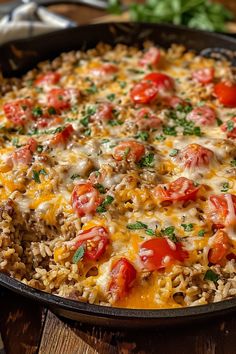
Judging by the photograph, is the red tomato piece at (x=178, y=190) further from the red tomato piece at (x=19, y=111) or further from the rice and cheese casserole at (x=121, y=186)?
the red tomato piece at (x=19, y=111)

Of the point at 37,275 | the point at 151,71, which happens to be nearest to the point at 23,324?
the point at 37,275

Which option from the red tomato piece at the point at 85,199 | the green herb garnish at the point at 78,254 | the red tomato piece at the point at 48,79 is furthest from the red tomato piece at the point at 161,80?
the green herb garnish at the point at 78,254

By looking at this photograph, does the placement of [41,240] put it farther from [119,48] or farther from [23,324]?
[119,48]

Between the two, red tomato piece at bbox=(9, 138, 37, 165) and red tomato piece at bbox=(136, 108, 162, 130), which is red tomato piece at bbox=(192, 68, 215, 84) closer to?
red tomato piece at bbox=(136, 108, 162, 130)

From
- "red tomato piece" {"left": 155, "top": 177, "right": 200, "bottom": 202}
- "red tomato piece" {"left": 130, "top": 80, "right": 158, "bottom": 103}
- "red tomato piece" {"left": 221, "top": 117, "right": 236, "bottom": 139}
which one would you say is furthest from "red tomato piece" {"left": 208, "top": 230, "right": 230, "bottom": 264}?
"red tomato piece" {"left": 130, "top": 80, "right": 158, "bottom": 103}

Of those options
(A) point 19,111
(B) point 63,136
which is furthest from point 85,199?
(A) point 19,111

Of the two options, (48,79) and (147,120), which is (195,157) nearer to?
(147,120)

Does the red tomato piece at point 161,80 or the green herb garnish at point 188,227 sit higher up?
the red tomato piece at point 161,80
